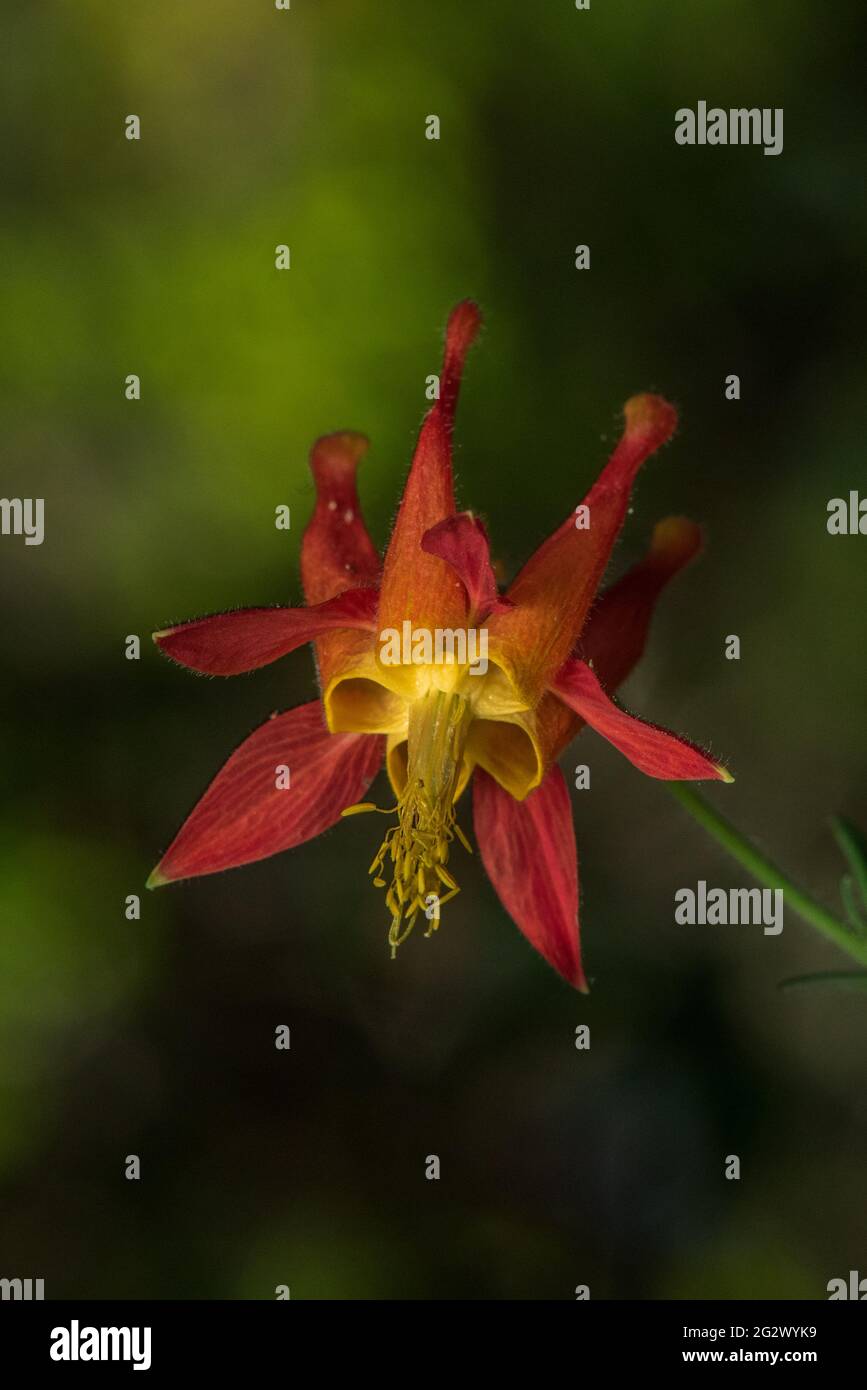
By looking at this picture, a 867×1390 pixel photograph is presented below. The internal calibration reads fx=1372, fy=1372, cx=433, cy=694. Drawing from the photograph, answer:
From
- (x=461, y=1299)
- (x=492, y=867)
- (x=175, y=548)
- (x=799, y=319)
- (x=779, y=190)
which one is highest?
(x=779, y=190)

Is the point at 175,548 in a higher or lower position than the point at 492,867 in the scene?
higher

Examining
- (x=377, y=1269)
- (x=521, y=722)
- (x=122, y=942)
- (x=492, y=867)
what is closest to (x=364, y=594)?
(x=521, y=722)

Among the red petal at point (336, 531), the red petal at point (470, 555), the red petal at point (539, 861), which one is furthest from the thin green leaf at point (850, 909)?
the red petal at point (336, 531)

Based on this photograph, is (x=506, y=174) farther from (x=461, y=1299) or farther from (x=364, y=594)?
(x=461, y=1299)

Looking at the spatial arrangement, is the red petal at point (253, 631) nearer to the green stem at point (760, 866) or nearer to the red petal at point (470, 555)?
the red petal at point (470, 555)

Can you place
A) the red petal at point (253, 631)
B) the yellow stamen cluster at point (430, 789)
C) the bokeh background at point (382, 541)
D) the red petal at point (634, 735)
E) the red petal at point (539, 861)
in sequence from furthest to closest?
the bokeh background at point (382, 541), the red petal at point (539, 861), the yellow stamen cluster at point (430, 789), the red petal at point (253, 631), the red petal at point (634, 735)

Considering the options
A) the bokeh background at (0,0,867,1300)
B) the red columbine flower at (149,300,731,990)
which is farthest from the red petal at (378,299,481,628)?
the bokeh background at (0,0,867,1300)
